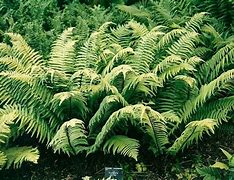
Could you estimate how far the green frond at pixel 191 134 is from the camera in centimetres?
521

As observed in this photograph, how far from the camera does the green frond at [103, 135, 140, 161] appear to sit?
545cm

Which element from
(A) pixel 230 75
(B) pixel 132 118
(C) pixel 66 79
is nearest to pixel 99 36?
(C) pixel 66 79

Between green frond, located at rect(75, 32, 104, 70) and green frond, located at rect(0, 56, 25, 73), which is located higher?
green frond, located at rect(75, 32, 104, 70)

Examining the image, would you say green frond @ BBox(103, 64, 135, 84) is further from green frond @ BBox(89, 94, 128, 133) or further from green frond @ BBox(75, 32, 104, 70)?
green frond @ BBox(75, 32, 104, 70)

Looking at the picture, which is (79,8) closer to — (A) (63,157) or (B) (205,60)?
(B) (205,60)

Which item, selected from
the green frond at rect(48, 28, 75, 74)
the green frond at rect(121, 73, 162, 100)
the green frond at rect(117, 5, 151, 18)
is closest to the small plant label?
the green frond at rect(121, 73, 162, 100)

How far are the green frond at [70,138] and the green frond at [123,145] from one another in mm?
280

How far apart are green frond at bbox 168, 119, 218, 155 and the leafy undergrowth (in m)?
0.18

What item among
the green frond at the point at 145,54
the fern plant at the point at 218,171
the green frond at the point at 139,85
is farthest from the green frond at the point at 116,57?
the fern plant at the point at 218,171

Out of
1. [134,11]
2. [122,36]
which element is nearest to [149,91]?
[122,36]

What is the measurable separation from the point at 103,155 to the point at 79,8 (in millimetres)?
2644

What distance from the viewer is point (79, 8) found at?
757cm

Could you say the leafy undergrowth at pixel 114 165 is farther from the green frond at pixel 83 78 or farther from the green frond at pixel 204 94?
the green frond at pixel 83 78

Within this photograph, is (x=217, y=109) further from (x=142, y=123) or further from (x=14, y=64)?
(x=14, y=64)
